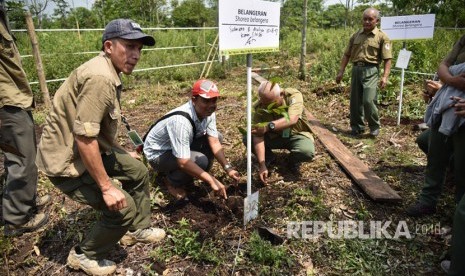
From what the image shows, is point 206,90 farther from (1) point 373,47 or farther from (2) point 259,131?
(1) point 373,47

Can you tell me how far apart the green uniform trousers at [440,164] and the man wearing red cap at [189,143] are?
178 cm

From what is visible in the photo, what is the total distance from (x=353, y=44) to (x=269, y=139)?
2517 mm

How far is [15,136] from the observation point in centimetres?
278

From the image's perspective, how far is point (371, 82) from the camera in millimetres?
4969

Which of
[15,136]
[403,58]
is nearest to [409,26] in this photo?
[403,58]

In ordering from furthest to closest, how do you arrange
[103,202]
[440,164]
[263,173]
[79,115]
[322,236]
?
[263,173] → [440,164] → [322,236] → [103,202] → [79,115]

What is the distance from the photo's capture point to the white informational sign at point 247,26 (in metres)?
2.28

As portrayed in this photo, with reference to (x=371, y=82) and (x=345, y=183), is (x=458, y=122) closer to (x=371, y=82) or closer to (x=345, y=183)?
(x=345, y=183)

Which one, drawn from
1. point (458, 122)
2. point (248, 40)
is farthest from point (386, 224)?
point (248, 40)

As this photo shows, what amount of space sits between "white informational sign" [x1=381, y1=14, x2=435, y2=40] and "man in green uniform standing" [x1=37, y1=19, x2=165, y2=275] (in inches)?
177

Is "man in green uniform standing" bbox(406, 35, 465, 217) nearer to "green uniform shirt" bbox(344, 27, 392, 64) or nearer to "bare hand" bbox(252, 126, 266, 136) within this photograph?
"bare hand" bbox(252, 126, 266, 136)

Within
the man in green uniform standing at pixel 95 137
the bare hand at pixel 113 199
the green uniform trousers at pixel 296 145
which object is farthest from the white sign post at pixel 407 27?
the bare hand at pixel 113 199

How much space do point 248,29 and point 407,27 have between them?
12.5 feet

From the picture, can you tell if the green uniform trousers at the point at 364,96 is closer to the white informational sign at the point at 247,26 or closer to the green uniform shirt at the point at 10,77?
the white informational sign at the point at 247,26
